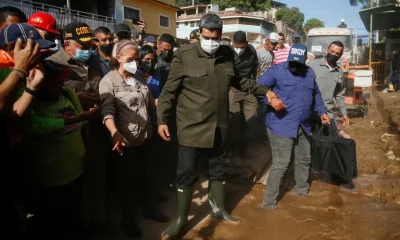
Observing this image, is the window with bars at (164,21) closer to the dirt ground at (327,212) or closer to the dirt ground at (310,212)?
the dirt ground at (310,212)

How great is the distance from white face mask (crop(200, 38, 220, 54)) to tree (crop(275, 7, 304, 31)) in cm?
6022

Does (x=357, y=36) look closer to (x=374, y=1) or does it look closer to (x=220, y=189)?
(x=220, y=189)

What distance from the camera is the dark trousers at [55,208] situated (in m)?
2.52

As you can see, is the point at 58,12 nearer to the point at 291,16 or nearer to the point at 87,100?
the point at 87,100

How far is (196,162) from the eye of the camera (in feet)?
11.6

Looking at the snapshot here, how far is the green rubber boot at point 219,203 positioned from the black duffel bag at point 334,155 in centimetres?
147

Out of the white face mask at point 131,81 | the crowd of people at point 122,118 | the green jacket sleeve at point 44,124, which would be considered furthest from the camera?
the white face mask at point 131,81

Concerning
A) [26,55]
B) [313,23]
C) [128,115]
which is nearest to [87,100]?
[128,115]

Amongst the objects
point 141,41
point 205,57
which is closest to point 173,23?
point 141,41

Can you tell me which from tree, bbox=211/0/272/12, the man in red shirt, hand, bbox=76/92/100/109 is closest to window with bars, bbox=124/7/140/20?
the man in red shirt

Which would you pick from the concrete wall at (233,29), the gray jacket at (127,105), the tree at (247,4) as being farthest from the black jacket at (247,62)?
the tree at (247,4)

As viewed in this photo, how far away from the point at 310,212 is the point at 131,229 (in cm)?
202

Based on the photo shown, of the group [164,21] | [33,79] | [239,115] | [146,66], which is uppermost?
[164,21]

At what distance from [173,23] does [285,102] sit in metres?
26.2
